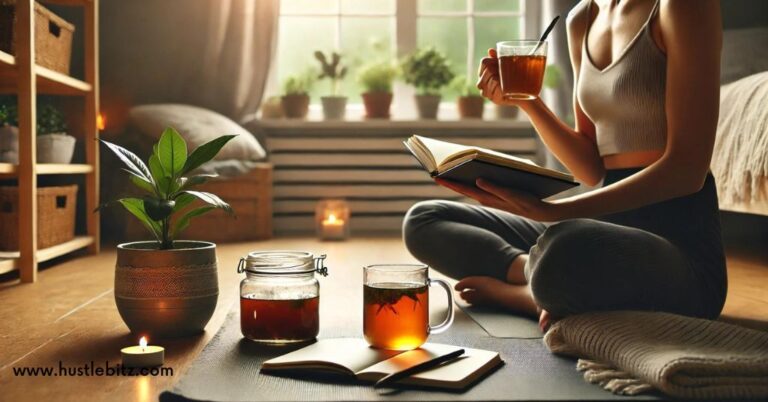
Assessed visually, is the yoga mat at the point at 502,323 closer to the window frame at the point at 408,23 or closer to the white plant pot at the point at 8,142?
the white plant pot at the point at 8,142

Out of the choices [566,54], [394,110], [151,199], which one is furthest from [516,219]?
[394,110]

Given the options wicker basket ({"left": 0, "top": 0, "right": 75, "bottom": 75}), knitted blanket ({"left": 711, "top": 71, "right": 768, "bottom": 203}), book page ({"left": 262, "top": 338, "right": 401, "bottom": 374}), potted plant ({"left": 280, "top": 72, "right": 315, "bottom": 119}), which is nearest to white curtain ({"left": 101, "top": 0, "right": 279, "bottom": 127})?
potted plant ({"left": 280, "top": 72, "right": 315, "bottom": 119})

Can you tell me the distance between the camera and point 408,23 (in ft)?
12.8

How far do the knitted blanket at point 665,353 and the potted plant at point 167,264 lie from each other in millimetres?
566

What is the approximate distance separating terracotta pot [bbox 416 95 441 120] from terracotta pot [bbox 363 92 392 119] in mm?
137

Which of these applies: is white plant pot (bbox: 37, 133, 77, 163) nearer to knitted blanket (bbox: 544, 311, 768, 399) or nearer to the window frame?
the window frame

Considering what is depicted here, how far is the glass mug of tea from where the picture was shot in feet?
3.80

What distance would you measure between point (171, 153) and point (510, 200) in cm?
55

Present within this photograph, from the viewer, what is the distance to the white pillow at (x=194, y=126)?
10.4ft

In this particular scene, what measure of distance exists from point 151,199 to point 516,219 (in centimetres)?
81

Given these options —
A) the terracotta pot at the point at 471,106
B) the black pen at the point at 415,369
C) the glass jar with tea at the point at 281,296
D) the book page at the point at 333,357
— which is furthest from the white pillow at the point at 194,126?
the black pen at the point at 415,369

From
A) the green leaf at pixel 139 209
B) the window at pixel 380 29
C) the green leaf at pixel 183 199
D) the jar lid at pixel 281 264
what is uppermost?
the window at pixel 380 29

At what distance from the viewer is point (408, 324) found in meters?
1.17

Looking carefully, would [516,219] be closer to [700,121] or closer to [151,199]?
[700,121]
